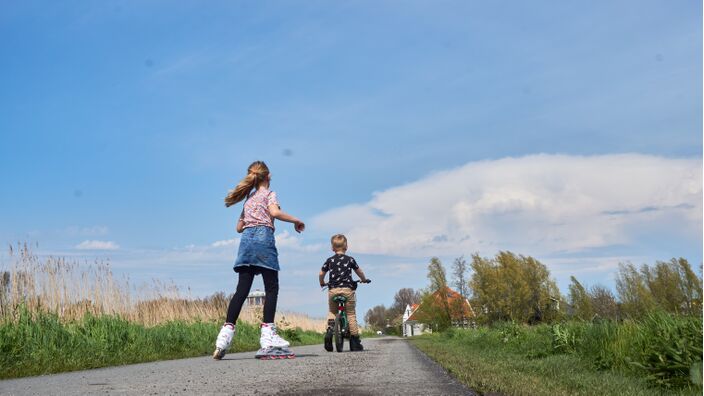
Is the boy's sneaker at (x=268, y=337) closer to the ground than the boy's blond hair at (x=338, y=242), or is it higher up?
closer to the ground

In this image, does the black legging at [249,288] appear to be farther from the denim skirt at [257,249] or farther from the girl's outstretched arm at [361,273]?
the girl's outstretched arm at [361,273]

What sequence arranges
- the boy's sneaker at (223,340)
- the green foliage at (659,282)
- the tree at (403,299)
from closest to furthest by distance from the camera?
1. the boy's sneaker at (223,340)
2. the green foliage at (659,282)
3. the tree at (403,299)

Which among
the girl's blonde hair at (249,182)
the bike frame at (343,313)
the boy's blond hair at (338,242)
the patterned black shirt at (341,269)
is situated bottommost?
the bike frame at (343,313)

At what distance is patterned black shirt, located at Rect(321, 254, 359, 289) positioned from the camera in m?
10.1

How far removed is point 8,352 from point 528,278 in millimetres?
57837

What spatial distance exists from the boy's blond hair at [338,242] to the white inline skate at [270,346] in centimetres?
287

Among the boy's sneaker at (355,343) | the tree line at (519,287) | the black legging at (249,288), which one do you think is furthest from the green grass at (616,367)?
the tree line at (519,287)

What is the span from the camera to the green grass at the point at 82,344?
7289mm

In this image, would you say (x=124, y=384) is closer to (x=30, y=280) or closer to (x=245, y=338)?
(x=30, y=280)

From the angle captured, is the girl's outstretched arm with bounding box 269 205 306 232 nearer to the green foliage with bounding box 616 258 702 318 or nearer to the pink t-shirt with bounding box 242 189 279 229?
the pink t-shirt with bounding box 242 189 279 229

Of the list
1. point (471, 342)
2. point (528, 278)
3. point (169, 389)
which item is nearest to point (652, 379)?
point (169, 389)

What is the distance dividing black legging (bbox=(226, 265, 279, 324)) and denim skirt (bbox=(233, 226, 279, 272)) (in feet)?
0.32

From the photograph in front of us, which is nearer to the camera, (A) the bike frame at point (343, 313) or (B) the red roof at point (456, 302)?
(A) the bike frame at point (343, 313)

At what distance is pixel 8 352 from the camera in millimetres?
7668
